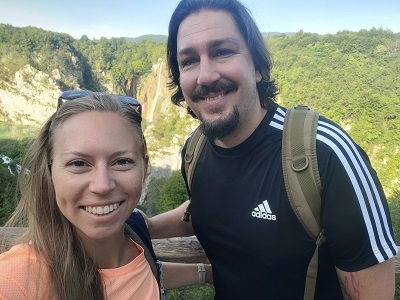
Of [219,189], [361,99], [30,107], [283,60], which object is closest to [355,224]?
[219,189]

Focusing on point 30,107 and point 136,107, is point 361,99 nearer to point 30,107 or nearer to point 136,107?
point 136,107

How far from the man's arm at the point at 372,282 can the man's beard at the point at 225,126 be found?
92 cm

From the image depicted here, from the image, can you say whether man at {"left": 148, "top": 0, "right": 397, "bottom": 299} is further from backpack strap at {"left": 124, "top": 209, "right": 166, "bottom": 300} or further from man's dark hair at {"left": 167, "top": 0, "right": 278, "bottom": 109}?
backpack strap at {"left": 124, "top": 209, "right": 166, "bottom": 300}

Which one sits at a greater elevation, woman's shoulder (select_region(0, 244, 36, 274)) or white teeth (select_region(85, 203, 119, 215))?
white teeth (select_region(85, 203, 119, 215))

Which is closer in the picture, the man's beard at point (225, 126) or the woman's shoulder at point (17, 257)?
the woman's shoulder at point (17, 257)

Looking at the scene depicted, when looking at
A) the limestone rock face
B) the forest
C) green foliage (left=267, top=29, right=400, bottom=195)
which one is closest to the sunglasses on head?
the forest

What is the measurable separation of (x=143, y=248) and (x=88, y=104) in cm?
77

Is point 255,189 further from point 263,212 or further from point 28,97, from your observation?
point 28,97

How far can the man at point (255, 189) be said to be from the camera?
5.02ft

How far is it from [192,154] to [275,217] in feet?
2.35

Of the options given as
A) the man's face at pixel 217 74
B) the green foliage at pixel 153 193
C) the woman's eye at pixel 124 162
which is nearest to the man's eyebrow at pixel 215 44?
the man's face at pixel 217 74

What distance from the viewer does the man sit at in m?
1.53

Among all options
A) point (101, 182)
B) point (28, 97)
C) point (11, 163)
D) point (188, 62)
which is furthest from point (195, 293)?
point (28, 97)

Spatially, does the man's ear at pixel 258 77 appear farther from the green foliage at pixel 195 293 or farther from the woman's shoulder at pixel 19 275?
the green foliage at pixel 195 293
